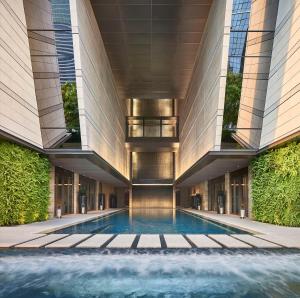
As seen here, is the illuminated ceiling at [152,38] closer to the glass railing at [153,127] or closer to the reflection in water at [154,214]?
the reflection in water at [154,214]

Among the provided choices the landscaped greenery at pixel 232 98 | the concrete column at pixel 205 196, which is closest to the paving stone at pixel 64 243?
the landscaped greenery at pixel 232 98

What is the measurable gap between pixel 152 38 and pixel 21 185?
12457 millimetres

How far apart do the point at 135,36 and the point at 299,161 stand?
1292 centimetres

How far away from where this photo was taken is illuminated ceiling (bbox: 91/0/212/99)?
19.2 metres

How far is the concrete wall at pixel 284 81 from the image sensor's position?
13.2 m

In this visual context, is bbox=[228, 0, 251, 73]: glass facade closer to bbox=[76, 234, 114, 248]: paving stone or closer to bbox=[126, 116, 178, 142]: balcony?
bbox=[76, 234, 114, 248]: paving stone

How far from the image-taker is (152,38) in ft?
73.5

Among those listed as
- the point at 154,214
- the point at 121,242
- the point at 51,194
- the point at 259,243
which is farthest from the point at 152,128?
the point at 259,243

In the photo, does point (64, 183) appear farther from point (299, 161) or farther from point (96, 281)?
point (96, 281)

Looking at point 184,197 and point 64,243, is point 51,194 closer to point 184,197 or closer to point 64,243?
point 64,243

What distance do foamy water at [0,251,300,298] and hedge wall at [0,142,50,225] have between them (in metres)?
6.96

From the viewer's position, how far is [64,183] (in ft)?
77.4

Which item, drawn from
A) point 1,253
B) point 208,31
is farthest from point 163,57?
point 1,253

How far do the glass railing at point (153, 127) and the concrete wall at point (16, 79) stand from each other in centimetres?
2736
